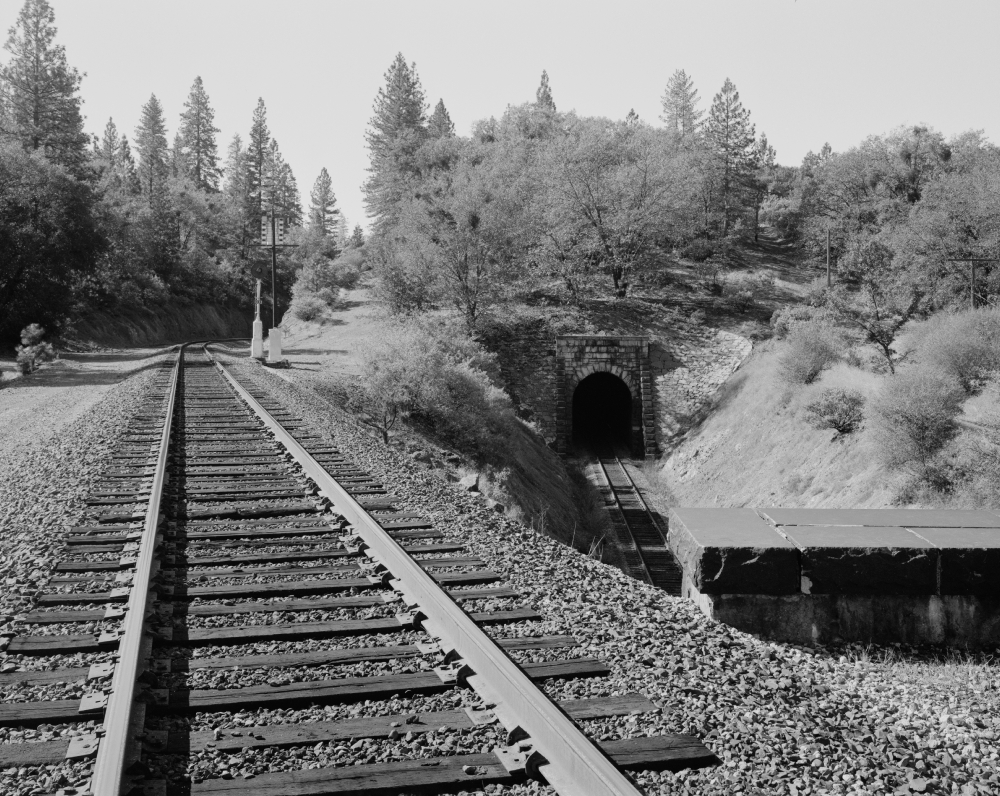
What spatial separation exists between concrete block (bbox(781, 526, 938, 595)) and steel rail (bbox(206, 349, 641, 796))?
2.64m

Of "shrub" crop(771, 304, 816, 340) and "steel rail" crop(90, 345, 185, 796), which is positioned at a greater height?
"shrub" crop(771, 304, 816, 340)

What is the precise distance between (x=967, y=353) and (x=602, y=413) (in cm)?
2080

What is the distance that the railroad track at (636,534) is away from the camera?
19.1m

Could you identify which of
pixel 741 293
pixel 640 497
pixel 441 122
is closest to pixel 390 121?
pixel 441 122

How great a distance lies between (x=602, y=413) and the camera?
37.7m

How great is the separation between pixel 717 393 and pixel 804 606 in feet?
81.9

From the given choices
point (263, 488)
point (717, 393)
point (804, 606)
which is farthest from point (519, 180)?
point (804, 606)

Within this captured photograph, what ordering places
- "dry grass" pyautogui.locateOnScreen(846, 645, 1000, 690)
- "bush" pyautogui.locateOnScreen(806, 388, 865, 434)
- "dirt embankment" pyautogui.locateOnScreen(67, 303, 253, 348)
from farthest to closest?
"dirt embankment" pyautogui.locateOnScreen(67, 303, 253, 348), "bush" pyautogui.locateOnScreen(806, 388, 865, 434), "dry grass" pyautogui.locateOnScreen(846, 645, 1000, 690)

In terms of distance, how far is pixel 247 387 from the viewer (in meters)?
19.7

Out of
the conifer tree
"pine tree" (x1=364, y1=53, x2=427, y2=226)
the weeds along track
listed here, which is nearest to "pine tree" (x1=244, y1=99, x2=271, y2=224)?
the conifer tree

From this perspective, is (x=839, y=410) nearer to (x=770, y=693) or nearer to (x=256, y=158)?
(x=770, y=693)

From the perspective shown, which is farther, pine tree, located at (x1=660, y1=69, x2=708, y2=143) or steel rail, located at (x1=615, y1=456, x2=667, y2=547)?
pine tree, located at (x1=660, y1=69, x2=708, y2=143)

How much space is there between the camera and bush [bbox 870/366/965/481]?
603 inches

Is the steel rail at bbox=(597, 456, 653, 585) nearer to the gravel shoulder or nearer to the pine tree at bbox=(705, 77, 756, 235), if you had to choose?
the gravel shoulder
